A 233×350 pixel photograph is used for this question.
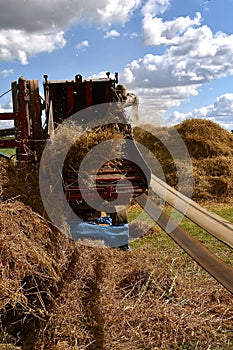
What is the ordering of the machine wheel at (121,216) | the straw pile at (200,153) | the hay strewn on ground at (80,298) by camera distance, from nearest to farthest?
1. the hay strewn on ground at (80,298)
2. the machine wheel at (121,216)
3. the straw pile at (200,153)

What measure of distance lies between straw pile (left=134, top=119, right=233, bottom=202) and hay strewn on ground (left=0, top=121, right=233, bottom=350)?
682cm

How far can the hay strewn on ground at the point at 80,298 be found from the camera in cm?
342

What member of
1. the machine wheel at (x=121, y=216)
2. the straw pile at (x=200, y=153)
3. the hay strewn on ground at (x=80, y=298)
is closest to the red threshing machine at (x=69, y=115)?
the hay strewn on ground at (x=80, y=298)

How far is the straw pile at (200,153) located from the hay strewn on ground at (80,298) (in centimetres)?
682

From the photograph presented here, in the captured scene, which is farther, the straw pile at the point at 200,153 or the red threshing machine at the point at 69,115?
the straw pile at the point at 200,153

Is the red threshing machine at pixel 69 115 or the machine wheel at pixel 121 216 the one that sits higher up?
the red threshing machine at pixel 69 115

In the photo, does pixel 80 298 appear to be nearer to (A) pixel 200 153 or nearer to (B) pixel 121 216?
(B) pixel 121 216

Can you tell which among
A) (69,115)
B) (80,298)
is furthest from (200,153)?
(80,298)

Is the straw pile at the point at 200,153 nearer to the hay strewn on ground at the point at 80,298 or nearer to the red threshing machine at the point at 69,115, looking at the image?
the red threshing machine at the point at 69,115

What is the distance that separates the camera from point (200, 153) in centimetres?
1313

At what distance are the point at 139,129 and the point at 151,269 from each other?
30.6 feet

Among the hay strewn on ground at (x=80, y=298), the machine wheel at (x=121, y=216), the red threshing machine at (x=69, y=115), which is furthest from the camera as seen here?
the machine wheel at (x=121, y=216)

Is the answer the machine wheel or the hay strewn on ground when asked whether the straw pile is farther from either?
the hay strewn on ground

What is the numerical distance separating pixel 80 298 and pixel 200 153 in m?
9.42
